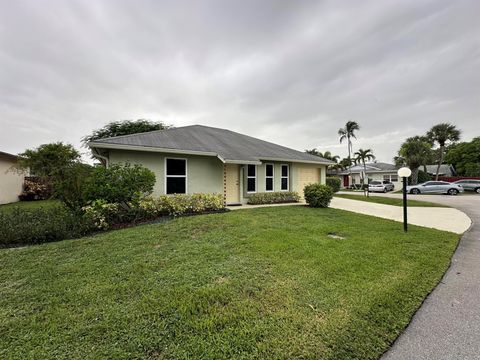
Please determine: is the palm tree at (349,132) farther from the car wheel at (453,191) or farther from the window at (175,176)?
the window at (175,176)

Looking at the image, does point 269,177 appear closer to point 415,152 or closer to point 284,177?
point 284,177

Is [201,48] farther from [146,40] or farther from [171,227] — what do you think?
[171,227]

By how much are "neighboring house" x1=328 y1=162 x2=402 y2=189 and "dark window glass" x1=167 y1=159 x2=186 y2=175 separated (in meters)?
29.9

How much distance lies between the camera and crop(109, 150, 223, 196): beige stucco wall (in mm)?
8945

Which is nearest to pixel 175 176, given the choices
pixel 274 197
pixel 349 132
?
pixel 274 197

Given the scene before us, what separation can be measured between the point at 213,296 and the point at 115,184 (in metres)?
6.28

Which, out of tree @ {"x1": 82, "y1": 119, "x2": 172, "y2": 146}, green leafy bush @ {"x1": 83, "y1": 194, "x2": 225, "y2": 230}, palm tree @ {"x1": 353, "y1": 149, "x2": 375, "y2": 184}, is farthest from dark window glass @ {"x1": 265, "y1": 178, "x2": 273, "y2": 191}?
palm tree @ {"x1": 353, "y1": 149, "x2": 375, "y2": 184}

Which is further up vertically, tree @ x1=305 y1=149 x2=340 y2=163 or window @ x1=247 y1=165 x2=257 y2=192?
tree @ x1=305 y1=149 x2=340 y2=163

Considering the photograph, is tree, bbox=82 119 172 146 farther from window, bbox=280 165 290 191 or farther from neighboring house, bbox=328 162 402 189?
neighboring house, bbox=328 162 402 189

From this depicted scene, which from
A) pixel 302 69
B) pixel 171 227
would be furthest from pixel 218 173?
pixel 302 69

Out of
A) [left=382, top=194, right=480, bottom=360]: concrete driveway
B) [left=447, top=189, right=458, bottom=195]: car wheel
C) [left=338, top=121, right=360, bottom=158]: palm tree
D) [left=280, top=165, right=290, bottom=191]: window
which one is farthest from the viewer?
[left=338, top=121, right=360, bottom=158]: palm tree

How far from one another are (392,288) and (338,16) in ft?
30.7

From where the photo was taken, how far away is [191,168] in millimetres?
10203

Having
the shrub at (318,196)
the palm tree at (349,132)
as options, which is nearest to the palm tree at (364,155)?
the palm tree at (349,132)
